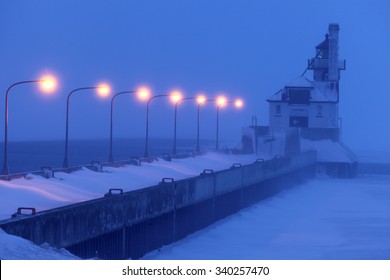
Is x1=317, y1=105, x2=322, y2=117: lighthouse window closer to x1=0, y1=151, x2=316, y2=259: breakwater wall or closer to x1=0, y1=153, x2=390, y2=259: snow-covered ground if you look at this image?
x1=0, y1=153, x2=390, y2=259: snow-covered ground

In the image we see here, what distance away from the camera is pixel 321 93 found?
83.7m

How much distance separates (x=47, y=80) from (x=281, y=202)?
24110 millimetres

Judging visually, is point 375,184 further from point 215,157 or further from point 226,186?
point 226,186

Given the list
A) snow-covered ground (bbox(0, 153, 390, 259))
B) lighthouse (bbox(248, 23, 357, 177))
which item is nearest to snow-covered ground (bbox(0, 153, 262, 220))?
snow-covered ground (bbox(0, 153, 390, 259))

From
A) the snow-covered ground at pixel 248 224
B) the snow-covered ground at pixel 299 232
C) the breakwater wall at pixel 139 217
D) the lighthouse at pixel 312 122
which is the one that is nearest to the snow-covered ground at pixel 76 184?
the snow-covered ground at pixel 248 224

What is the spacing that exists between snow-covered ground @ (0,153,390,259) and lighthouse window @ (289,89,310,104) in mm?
27119

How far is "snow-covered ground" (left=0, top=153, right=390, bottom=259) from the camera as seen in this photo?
28.7 meters

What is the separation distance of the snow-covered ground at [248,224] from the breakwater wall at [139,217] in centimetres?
60

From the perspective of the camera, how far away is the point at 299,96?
83.0 meters

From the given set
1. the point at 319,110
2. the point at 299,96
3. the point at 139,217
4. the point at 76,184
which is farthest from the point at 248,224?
the point at 299,96

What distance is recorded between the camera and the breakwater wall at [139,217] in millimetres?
22844

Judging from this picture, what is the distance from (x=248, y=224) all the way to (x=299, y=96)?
42.4 meters

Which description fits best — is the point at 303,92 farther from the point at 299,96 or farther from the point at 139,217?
the point at 139,217
